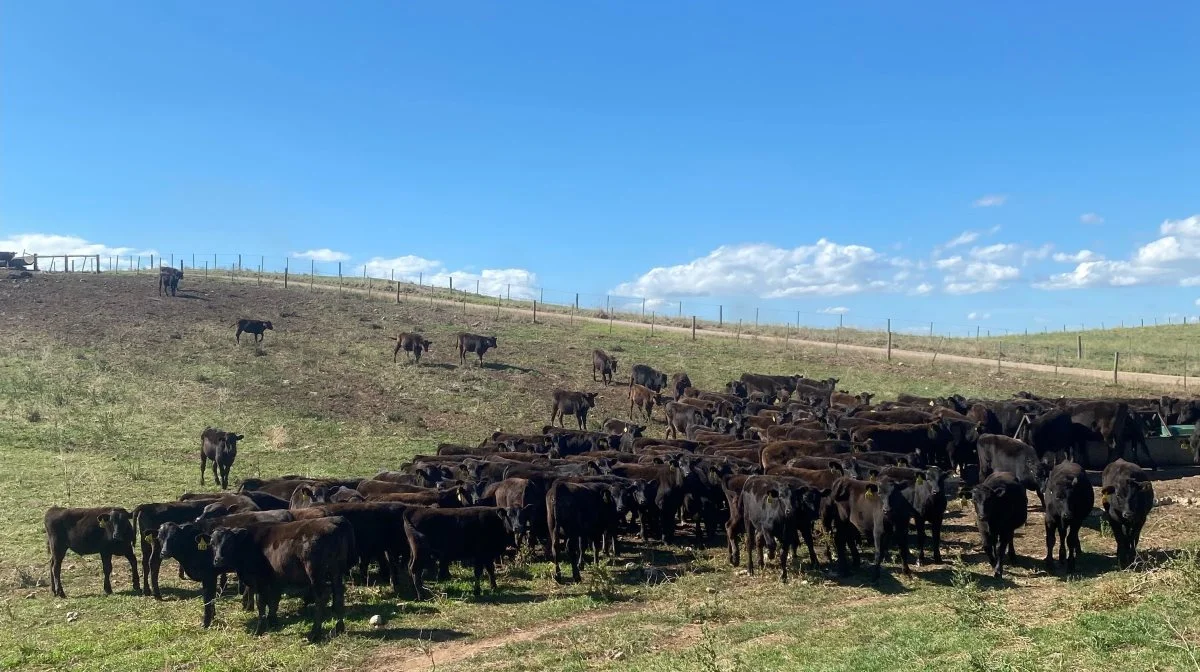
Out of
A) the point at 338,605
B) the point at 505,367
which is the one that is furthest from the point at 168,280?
the point at 338,605

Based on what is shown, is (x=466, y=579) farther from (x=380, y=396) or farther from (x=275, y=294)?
(x=275, y=294)

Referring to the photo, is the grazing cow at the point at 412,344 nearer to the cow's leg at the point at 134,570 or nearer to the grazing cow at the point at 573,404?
the grazing cow at the point at 573,404

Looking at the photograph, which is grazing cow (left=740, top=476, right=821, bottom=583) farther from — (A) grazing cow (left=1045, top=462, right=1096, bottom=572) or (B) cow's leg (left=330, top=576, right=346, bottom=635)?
(B) cow's leg (left=330, top=576, right=346, bottom=635)

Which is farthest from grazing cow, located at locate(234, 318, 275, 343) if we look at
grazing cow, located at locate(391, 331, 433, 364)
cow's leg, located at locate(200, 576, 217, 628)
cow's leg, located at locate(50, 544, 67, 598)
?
cow's leg, located at locate(200, 576, 217, 628)

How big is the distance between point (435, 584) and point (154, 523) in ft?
15.7

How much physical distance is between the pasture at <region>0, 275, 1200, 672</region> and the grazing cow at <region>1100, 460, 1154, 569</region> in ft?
1.25

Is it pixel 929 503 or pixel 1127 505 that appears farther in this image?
pixel 929 503

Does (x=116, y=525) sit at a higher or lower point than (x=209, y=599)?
higher

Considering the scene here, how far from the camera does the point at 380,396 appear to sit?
32312 millimetres

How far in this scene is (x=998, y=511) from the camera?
12.3m

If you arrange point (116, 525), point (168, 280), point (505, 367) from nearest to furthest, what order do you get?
point (116, 525), point (505, 367), point (168, 280)

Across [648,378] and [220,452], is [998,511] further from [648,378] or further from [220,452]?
[648,378]

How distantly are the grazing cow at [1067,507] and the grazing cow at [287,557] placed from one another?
10188 mm

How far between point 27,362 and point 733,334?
41854 mm
